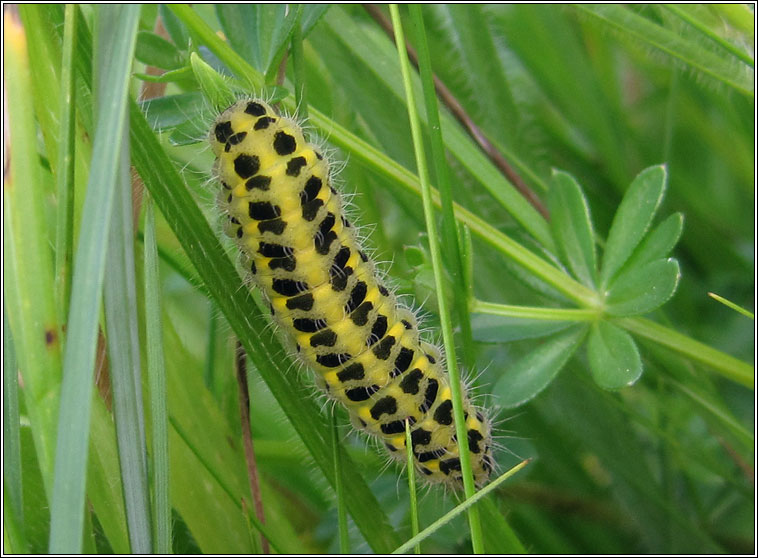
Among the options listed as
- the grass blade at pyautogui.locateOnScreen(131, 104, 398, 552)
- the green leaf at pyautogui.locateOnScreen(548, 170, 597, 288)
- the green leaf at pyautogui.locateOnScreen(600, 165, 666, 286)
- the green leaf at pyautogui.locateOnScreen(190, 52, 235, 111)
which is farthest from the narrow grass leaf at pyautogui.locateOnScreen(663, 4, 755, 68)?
the grass blade at pyautogui.locateOnScreen(131, 104, 398, 552)

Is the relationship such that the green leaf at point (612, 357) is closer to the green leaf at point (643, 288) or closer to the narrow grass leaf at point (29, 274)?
the green leaf at point (643, 288)

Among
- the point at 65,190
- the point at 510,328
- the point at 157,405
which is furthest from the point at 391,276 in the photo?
the point at 65,190

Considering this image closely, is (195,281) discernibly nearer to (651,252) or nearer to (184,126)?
(184,126)

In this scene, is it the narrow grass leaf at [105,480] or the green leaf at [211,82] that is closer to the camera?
the green leaf at [211,82]

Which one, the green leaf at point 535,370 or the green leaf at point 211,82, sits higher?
the green leaf at point 211,82

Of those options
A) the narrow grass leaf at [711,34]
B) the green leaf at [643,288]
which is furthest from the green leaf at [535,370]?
the narrow grass leaf at [711,34]

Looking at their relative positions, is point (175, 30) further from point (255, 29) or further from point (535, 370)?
point (535, 370)

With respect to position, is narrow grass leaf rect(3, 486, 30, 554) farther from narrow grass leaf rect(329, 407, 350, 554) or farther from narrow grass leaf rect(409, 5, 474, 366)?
narrow grass leaf rect(409, 5, 474, 366)

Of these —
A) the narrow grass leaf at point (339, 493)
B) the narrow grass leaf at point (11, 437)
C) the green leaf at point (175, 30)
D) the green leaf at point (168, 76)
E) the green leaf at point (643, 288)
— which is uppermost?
the green leaf at point (175, 30)
